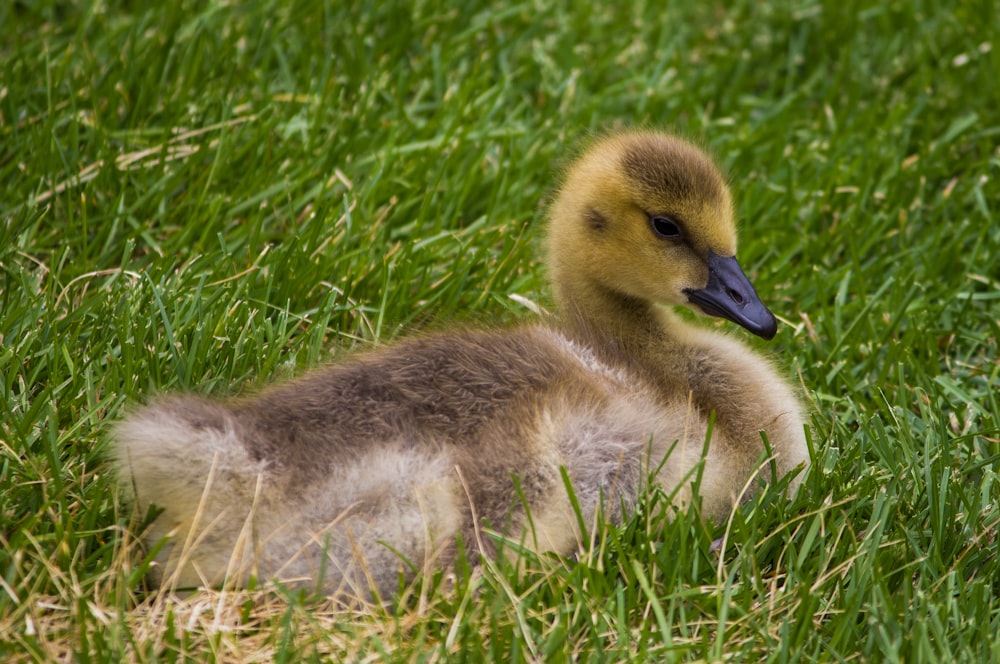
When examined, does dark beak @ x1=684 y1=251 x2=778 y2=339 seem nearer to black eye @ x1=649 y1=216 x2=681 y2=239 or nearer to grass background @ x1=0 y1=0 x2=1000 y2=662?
black eye @ x1=649 y1=216 x2=681 y2=239

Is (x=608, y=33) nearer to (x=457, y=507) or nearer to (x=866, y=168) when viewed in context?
(x=866, y=168)

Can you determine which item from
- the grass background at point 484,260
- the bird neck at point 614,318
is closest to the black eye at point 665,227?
the bird neck at point 614,318

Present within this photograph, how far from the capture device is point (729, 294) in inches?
103

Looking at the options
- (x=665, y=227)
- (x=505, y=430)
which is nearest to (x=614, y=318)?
(x=665, y=227)

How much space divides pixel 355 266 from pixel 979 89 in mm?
2347

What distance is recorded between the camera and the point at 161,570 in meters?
2.10

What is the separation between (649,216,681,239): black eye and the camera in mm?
2594

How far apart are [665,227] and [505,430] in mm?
677

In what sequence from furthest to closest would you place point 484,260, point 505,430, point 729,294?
1. point 484,260
2. point 729,294
3. point 505,430

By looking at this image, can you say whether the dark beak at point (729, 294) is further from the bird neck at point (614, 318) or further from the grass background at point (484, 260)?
the grass background at point (484, 260)

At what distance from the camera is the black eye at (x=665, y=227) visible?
8.51 feet

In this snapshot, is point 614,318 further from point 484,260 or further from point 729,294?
point 484,260

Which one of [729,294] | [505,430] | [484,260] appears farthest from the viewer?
[484,260]

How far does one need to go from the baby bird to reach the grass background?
0.08m
